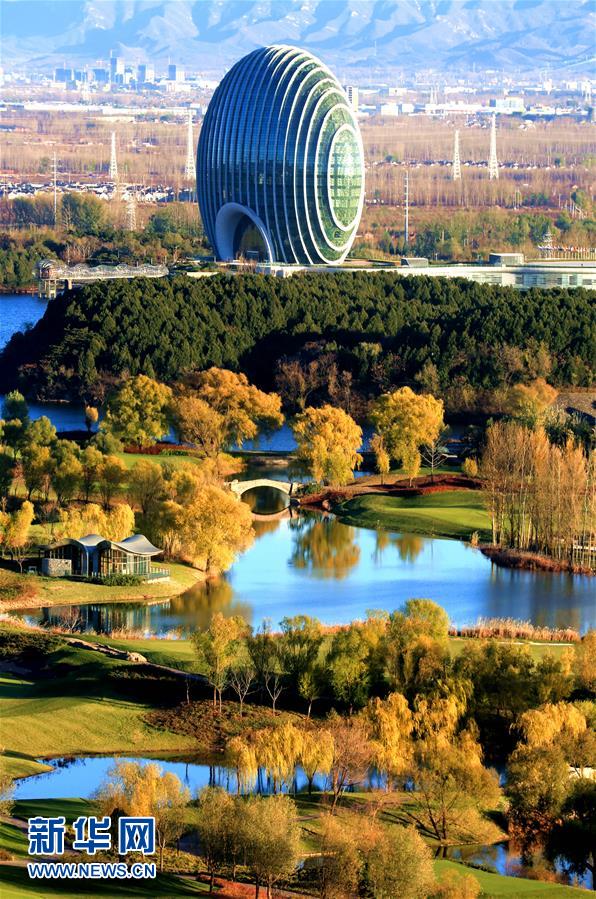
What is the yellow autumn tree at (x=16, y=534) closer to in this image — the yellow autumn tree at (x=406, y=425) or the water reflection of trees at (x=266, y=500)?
the water reflection of trees at (x=266, y=500)

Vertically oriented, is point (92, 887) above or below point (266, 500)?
above

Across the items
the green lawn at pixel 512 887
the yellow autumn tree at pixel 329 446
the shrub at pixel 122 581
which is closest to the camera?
the green lawn at pixel 512 887

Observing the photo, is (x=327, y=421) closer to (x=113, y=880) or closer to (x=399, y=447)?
(x=399, y=447)

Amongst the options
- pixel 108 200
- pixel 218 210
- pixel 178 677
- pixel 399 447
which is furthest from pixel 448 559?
pixel 108 200

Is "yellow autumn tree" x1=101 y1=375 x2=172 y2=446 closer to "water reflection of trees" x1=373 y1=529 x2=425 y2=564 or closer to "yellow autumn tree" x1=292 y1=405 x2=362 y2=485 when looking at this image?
"yellow autumn tree" x1=292 y1=405 x2=362 y2=485

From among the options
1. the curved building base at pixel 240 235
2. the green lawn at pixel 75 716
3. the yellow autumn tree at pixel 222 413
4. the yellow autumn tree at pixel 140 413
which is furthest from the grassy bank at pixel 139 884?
the curved building base at pixel 240 235

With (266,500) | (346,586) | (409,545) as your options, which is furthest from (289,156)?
(346,586)

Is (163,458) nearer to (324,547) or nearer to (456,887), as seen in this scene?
(324,547)
